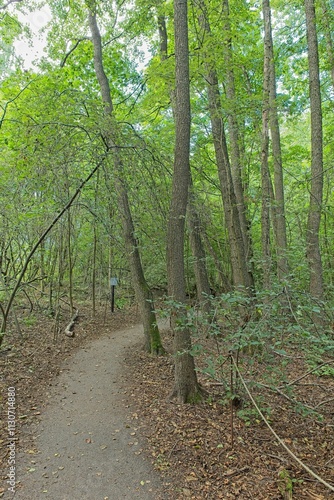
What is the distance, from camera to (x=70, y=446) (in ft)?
12.0

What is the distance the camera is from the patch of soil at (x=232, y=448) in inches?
116

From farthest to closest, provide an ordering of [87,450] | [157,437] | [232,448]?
[157,437] < [87,450] < [232,448]

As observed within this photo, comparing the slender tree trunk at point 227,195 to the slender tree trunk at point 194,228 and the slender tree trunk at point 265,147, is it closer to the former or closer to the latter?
the slender tree trunk at point 265,147

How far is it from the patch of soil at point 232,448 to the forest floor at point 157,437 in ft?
0.03

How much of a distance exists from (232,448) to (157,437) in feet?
2.99

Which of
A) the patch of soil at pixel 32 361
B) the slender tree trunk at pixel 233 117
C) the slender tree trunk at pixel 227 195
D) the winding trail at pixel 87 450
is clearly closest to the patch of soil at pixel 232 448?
the winding trail at pixel 87 450

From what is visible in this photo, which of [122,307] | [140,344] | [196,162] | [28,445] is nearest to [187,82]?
[196,162]

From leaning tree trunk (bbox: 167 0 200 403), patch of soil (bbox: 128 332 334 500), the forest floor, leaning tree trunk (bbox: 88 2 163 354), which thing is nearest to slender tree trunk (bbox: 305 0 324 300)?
the forest floor

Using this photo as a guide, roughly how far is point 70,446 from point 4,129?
618 centimetres

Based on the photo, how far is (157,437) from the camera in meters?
3.77

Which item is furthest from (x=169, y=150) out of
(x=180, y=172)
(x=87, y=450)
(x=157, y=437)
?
(x=87, y=450)

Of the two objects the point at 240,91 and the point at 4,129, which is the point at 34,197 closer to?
the point at 4,129

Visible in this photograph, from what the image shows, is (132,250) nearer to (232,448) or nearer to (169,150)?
(169,150)

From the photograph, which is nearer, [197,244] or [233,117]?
[233,117]
